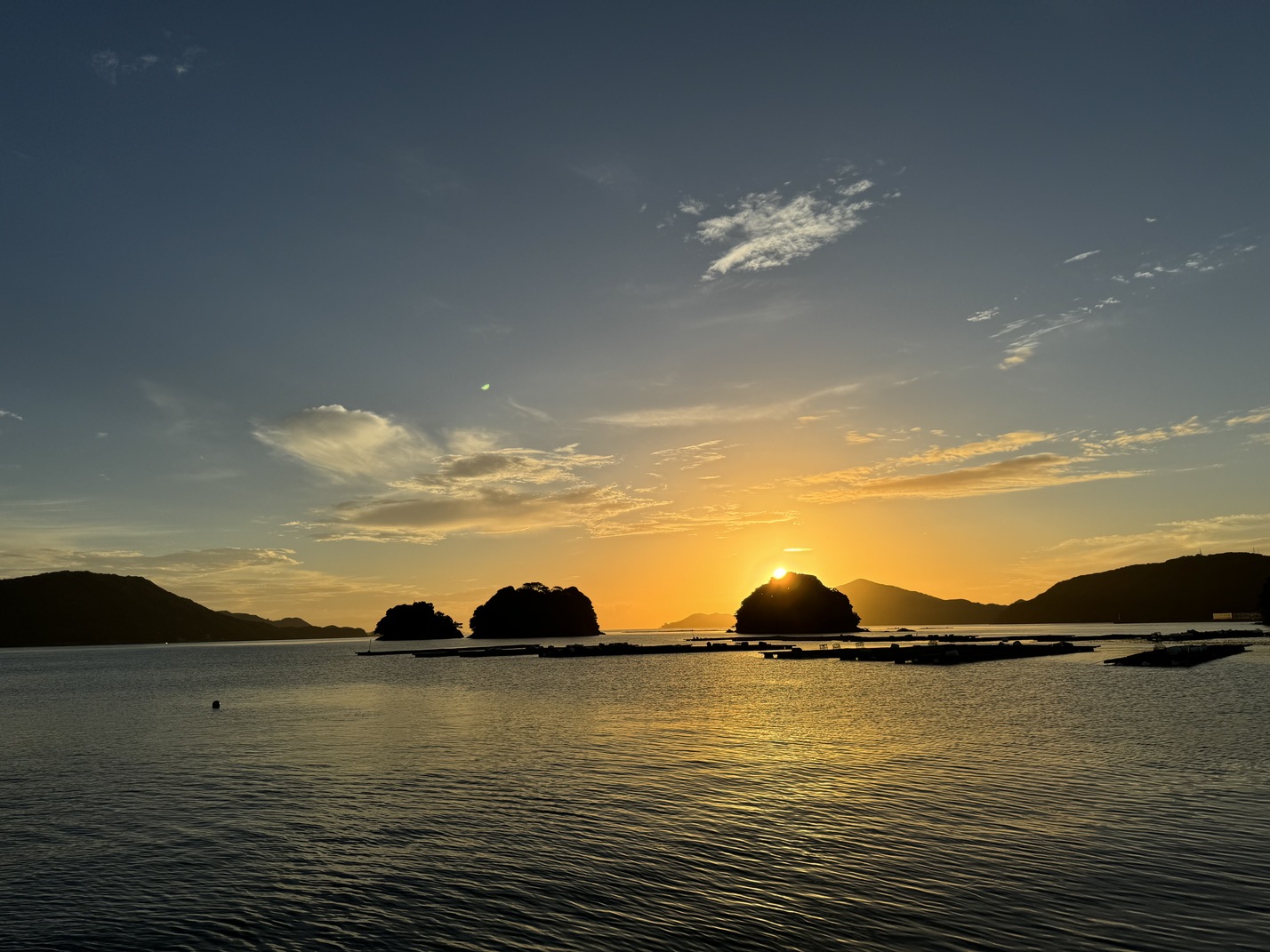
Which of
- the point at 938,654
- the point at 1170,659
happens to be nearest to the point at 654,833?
the point at 1170,659

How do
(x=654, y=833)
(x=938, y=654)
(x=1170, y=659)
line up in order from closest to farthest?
(x=654, y=833) < (x=1170, y=659) < (x=938, y=654)

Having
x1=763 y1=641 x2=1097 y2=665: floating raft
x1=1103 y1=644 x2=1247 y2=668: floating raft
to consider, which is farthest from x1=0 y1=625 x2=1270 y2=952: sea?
x1=763 y1=641 x2=1097 y2=665: floating raft


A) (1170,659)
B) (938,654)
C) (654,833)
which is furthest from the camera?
(938,654)

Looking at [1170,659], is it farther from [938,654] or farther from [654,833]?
[654,833]

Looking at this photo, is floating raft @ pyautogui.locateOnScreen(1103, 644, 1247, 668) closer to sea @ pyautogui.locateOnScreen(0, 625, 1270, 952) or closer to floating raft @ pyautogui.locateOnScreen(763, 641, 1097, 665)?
floating raft @ pyautogui.locateOnScreen(763, 641, 1097, 665)

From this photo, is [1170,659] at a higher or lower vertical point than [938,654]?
higher

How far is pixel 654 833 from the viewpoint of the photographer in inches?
1044

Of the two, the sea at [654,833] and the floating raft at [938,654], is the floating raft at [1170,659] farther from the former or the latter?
the sea at [654,833]

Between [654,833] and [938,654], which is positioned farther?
[938,654]

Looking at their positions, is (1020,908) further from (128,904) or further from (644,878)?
(128,904)

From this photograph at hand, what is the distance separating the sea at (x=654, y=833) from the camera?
60.8 feet

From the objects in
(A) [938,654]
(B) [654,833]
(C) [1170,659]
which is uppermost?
(B) [654,833]

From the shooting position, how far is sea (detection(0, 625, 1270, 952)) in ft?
60.8

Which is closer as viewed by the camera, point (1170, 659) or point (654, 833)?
point (654, 833)
